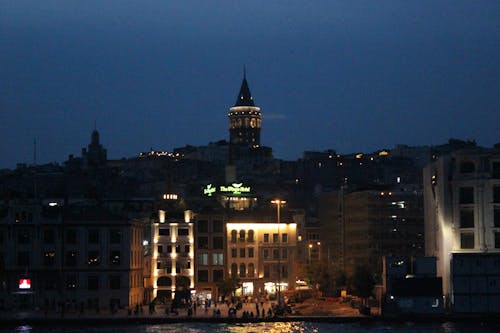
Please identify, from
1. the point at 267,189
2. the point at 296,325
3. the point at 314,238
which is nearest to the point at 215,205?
the point at 314,238

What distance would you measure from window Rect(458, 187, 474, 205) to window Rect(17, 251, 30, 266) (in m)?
30.4

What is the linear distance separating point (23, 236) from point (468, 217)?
31119 mm

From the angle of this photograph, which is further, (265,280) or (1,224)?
(265,280)

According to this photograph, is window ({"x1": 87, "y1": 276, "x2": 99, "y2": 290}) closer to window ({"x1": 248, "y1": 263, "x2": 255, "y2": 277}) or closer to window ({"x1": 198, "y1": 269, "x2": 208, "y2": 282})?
window ({"x1": 198, "y1": 269, "x2": 208, "y2": 282})

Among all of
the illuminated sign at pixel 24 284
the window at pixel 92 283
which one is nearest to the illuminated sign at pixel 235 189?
the window at pixel 92 283

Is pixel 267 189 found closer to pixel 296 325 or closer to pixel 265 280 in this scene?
pixel 265 280

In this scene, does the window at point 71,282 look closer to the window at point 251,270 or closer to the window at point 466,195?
the window at point 251,270

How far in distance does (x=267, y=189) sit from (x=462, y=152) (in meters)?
113

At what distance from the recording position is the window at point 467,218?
81.8 meters

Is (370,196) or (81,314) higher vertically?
(370,196)

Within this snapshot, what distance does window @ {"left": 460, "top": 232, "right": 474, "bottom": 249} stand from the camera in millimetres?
81688

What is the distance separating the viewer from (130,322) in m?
77.4

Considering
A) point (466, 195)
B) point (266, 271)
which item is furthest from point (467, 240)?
point (266, 271)

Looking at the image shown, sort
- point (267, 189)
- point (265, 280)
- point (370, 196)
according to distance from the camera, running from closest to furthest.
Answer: point (265, 280), point (370, 196), point (267, 189)
